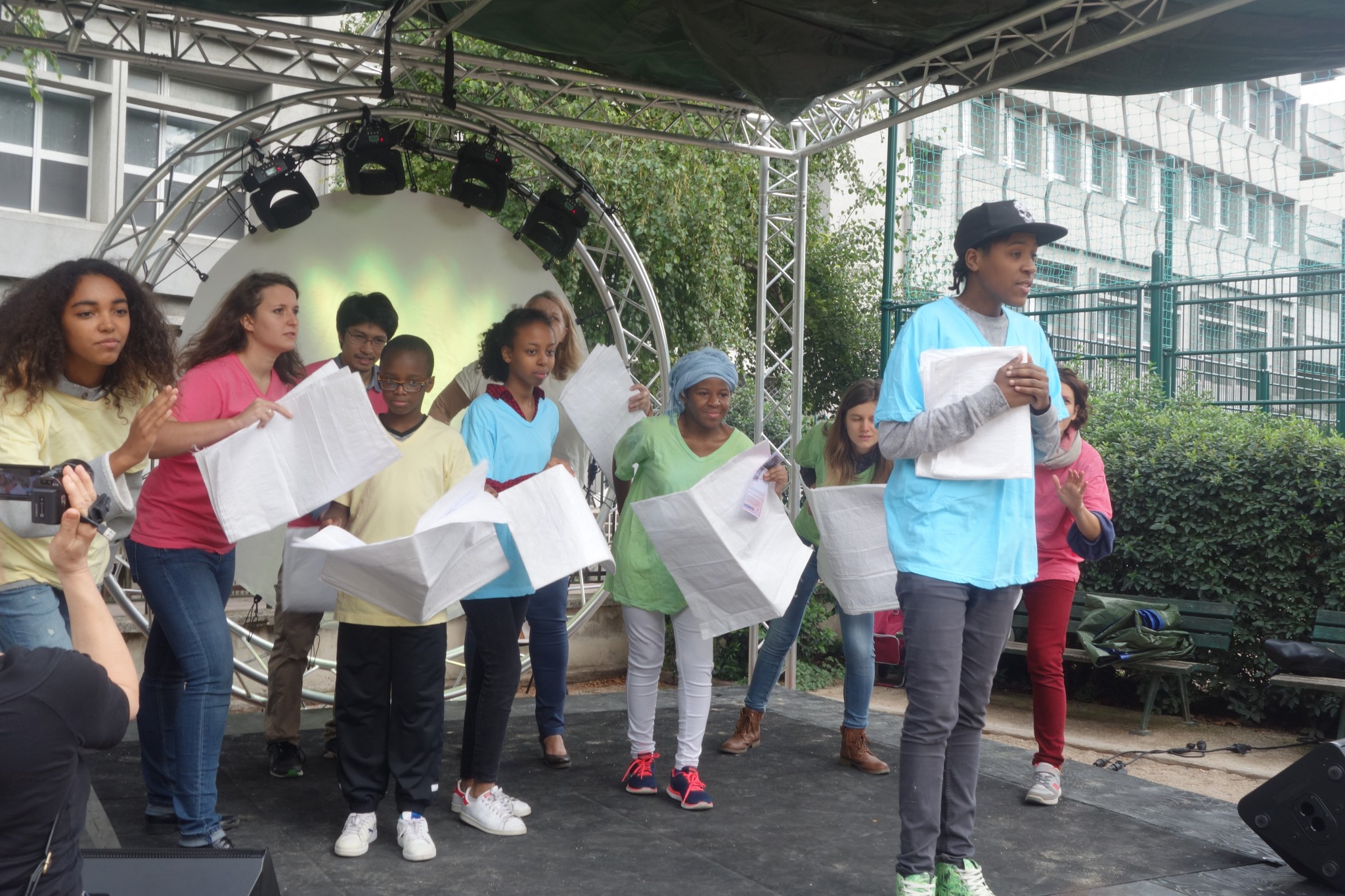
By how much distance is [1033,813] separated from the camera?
4.34 m

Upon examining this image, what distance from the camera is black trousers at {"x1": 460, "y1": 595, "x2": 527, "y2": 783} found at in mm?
3844

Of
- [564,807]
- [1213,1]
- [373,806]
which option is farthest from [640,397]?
[1213,1]

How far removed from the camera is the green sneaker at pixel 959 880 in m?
3.11

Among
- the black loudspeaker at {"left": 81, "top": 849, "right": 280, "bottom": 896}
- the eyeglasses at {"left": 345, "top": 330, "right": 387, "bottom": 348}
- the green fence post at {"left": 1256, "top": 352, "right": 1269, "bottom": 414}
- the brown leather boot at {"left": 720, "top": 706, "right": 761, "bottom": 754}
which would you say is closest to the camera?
the black loudspeaker at {"left": 81, "top": 849, "right": 280, "bottom": 896}

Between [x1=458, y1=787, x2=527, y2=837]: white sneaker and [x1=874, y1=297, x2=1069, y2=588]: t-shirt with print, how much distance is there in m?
1.70

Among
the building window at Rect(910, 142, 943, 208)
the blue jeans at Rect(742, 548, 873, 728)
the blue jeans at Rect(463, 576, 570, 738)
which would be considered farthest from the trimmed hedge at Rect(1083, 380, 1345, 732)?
the building window at Rect(910, 142, 943, 208)

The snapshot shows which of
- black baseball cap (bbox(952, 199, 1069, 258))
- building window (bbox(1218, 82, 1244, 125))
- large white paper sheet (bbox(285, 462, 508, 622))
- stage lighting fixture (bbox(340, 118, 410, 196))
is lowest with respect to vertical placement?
large white paper sheet (bbox(285, 462, 508, 622))

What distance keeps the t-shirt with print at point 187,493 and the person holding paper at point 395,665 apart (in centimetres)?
35

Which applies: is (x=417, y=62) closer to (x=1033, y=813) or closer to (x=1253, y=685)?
(x=1033, y=813)

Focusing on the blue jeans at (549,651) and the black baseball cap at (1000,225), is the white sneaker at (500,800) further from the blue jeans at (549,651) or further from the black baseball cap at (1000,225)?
the black baseball cap at (1000,225)

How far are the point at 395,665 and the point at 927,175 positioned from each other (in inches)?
419

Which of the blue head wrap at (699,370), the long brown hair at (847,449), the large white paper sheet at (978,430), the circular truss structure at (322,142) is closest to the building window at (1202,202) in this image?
the circular truss structure at (322,142)

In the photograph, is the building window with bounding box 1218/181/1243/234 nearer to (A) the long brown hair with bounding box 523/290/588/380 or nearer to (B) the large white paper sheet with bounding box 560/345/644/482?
(A) the long brown hair with bounding box 523/290/588/380

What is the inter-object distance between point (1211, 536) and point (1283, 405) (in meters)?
3.47
